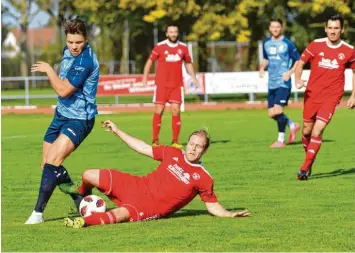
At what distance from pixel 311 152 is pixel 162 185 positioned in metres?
4.57

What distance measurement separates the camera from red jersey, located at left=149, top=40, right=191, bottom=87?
70.3ft

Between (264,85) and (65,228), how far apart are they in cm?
2887

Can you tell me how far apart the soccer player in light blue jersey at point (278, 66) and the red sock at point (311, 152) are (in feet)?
18.2

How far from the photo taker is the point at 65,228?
34.0 ft

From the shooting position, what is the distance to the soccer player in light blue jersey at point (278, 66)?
20516 millimetres

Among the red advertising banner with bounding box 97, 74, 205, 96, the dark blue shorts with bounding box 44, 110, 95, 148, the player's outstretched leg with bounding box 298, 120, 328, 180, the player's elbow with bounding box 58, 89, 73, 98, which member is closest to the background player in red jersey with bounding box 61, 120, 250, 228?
the dark blue shorts with bounding box 44, 110, 95, 148

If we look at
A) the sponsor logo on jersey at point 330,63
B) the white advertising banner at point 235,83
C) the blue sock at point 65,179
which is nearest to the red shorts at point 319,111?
the sponsor logo on jersey at point 330,63

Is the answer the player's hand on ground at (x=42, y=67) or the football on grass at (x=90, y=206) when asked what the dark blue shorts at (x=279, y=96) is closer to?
the football on grass at (x=90, y=206)

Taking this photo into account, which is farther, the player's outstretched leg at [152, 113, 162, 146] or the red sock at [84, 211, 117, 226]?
the player's outstretched leg at [152, 113, 162, 146]

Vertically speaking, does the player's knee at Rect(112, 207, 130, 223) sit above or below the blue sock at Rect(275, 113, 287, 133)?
above

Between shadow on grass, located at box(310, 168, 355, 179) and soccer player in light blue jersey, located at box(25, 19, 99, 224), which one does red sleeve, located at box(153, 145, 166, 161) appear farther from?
shadow on grass, located at box(310, 168, 355, 179)

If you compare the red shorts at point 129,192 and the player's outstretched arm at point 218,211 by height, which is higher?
the red shorts at point 129,192

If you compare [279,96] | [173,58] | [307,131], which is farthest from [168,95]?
[307,131]

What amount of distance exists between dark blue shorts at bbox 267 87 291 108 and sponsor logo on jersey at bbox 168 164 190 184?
34.4 feet
